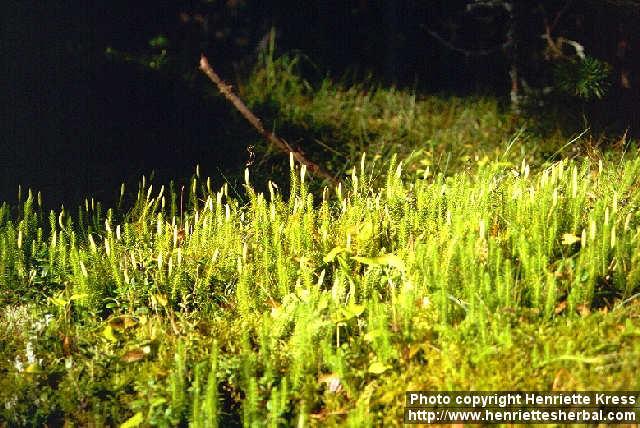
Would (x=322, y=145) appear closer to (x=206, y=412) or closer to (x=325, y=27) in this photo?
(x=325, y=27)

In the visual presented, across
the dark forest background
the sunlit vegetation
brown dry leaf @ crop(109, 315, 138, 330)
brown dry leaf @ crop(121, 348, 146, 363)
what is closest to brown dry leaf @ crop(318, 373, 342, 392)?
the sunlit vegetation

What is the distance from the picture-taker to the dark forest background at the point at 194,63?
5.58 m

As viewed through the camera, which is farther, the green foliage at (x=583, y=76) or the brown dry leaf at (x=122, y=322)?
the green foliage at (x=583, y=76)

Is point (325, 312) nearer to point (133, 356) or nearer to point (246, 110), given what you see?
point (133, 356)

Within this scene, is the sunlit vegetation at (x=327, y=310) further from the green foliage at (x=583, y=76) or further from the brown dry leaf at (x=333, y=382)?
the green foliage at (x=583, y=76)

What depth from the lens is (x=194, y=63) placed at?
22.9ft

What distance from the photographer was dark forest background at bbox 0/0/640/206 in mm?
5582

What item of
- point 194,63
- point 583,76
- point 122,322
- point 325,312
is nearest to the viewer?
point 325,312

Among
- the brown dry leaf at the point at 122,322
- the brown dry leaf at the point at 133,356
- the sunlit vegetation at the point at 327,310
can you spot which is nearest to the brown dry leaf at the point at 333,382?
the sunlit vegetation at the point at 327,310

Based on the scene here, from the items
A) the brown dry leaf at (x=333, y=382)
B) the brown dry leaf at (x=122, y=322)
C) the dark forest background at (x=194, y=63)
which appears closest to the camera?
the brown dry leaf at (x=333, y=382)

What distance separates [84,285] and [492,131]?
13.1ft

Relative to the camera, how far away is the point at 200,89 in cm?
641

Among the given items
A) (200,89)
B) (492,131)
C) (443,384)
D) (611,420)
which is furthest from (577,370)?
(200,89)

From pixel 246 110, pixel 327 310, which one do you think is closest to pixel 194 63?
pixel 246 110
